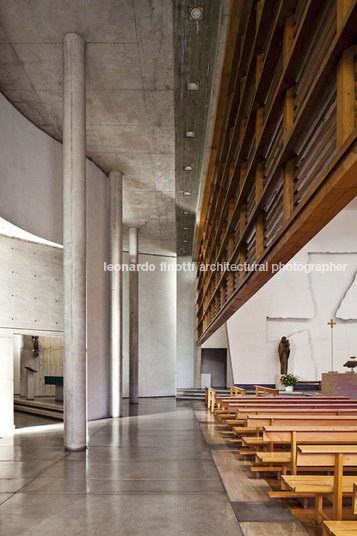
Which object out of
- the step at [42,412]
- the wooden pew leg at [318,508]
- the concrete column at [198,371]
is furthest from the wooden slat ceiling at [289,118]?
the concrete column at [198,371]

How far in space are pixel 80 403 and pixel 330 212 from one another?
561cm

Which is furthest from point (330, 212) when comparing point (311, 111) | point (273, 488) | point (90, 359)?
point (90, 359)

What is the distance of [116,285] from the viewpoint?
1298 centimetres

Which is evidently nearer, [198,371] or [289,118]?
[289,118]

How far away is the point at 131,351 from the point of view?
58.6ft

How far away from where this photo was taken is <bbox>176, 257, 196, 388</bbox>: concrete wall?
23.0 meters

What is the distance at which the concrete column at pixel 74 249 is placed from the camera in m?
7.72

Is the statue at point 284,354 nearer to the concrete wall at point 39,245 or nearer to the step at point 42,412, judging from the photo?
the concrete wall at point 39,245

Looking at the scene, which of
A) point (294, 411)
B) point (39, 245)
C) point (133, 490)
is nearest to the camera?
point (133, 490)

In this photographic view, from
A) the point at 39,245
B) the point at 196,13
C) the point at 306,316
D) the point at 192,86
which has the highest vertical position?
the point at 196,13

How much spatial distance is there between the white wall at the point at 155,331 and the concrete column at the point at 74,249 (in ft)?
42.0

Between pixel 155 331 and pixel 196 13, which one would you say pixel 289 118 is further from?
pixel 155 331

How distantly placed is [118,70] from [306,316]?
1287cm

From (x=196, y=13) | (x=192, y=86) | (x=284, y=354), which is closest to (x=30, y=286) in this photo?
(x=192, y=86)
